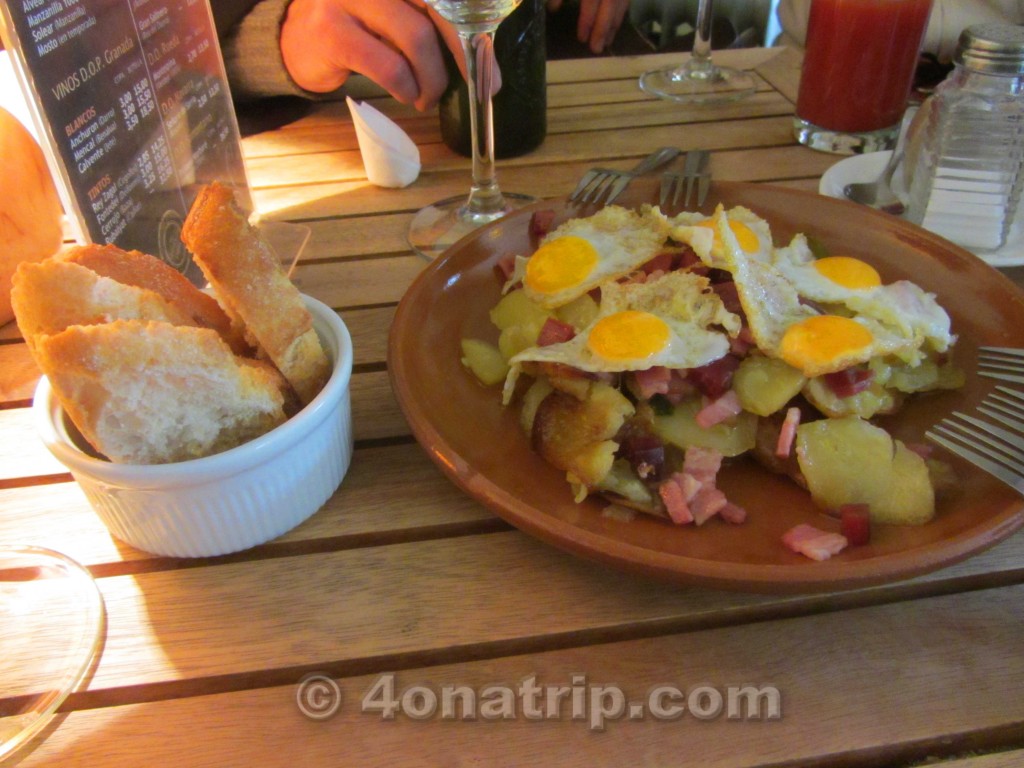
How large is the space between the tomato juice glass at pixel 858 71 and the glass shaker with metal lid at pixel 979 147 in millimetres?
332

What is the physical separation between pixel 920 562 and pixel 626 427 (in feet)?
1.02

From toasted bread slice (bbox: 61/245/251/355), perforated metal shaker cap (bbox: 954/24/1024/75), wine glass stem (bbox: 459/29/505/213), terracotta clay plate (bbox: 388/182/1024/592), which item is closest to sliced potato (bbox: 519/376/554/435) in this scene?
Result: terracotta clay plate (bbox: 388/182/1024/592)

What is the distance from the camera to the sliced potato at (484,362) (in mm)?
957

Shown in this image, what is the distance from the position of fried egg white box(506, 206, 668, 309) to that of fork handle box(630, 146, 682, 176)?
1.19ft

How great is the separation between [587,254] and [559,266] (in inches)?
2.2

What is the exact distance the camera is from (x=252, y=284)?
0.76 metres

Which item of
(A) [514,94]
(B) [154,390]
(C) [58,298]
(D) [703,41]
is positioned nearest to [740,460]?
(B) [154,390]

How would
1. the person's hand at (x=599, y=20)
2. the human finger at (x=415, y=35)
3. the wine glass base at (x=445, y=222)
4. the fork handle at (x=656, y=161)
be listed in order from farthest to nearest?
the person's hand at (x=599, y=20)
the human finger at (x=415, y=35)
the fork handle at (x=656, y=161)
the wine glass base at (x=445, y=222)

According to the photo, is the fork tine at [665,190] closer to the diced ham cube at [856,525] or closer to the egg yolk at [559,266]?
the egg yolk at [559,266]

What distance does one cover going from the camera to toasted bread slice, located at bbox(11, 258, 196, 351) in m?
0.69

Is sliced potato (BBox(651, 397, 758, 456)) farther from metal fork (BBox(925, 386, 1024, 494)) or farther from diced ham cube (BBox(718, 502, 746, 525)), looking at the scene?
metal fork (BBox(925, 386, 1024, 494))

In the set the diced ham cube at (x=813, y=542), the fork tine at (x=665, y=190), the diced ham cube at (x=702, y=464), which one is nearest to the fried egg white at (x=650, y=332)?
the diced ham cube at (x=702, y=464)

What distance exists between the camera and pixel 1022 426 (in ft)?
2.68

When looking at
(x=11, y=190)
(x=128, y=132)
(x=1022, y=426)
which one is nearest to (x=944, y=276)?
(x=1022, y=426)
